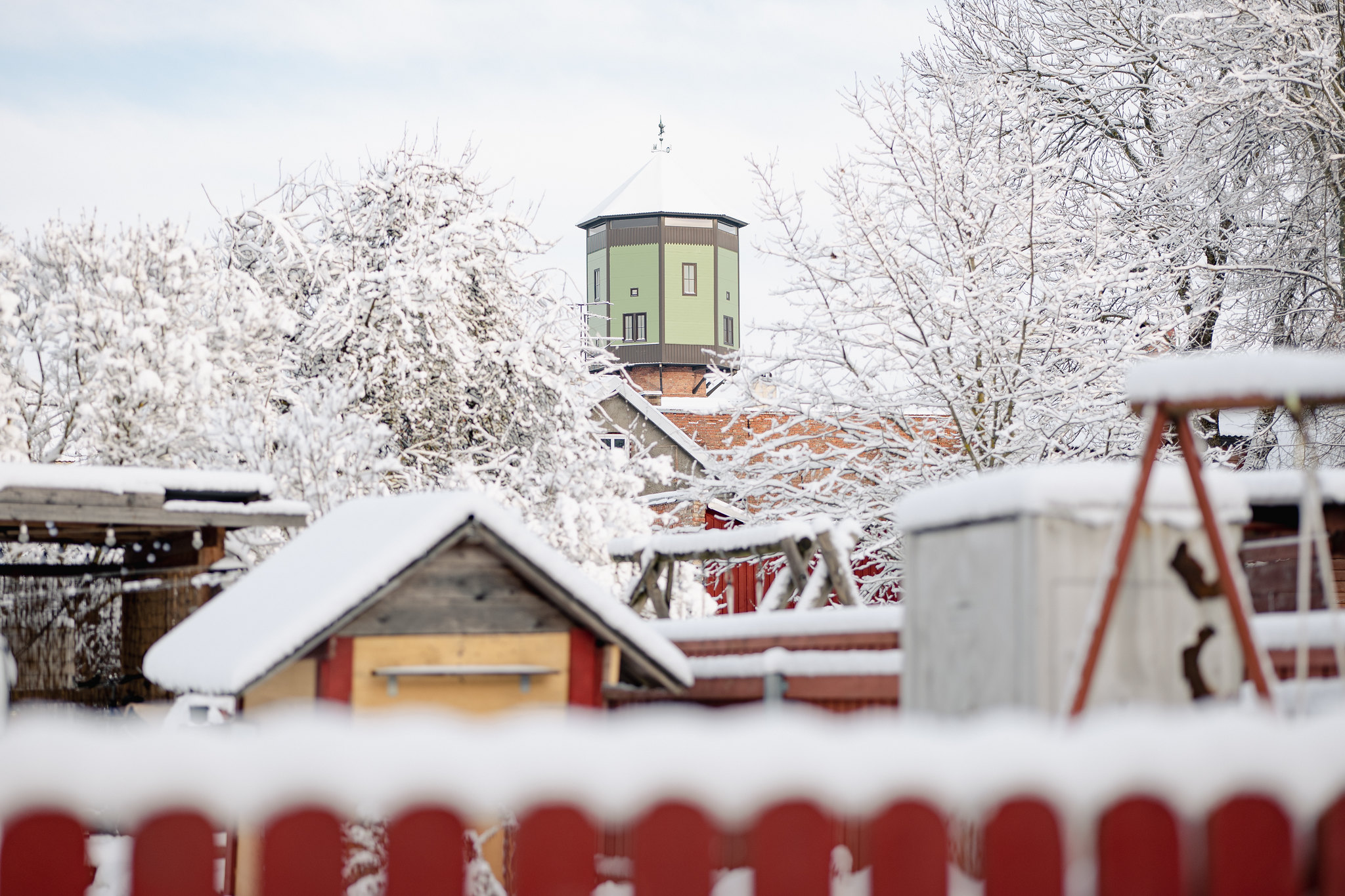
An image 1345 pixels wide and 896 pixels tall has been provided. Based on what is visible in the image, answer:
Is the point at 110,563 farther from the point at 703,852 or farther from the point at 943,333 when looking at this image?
the point at 703,852

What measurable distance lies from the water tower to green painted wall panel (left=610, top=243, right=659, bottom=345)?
3 centimetres

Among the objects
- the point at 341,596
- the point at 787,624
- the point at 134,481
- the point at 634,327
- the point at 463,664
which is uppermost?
the point at 634,327

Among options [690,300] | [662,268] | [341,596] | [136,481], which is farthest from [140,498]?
[690,300]

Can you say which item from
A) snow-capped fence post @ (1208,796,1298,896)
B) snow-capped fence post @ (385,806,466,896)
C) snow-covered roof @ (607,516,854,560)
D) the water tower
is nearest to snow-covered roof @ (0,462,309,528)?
snow-covered roof @ (607,516,854,560)

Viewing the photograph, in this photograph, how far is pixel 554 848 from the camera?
1.86m

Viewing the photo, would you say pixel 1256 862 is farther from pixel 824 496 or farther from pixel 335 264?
pixel 335 264

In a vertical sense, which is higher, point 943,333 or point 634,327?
point 634,327

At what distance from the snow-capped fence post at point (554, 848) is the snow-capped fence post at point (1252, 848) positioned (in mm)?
923

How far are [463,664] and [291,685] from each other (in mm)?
807

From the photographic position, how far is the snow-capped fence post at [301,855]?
5.97 feet

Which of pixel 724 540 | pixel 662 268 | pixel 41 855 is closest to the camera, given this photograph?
pixel 41 855

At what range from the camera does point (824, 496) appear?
565 inches

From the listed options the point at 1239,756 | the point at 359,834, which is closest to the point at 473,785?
the point at 1239,756

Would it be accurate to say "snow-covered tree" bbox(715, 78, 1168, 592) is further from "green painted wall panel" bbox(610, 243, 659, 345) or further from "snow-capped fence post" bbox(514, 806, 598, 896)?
"green painted wall panel" bbox(610, 243, 659, 345)
